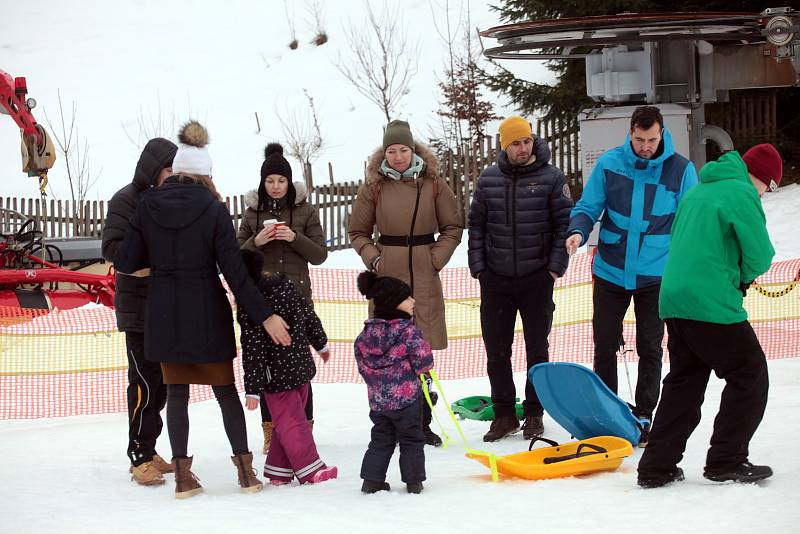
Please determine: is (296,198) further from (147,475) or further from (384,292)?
(147,475)

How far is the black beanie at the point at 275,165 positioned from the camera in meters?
5.77

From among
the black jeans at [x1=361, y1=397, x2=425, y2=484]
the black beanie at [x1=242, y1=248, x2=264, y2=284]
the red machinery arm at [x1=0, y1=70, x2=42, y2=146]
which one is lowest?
the black jeans at [x1=361, y1=397, x2=425, y2=484]

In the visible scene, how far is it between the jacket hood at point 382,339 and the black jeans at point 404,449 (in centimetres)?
23

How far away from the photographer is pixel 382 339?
4.81m

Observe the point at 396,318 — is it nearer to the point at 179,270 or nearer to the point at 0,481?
the point at 179,270

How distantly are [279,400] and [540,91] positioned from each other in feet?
42.3

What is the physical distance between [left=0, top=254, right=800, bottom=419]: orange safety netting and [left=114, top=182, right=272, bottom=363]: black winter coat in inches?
114

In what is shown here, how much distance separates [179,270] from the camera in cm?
482

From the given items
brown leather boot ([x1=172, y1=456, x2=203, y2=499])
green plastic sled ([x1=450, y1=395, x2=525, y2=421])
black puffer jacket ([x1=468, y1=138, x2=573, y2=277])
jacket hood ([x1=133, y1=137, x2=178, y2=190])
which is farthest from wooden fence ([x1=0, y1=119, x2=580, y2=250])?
brown leather boot ([x1=172, y1=456, x2=203, y2=499])

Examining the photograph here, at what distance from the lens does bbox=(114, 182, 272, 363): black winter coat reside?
4.80 meters

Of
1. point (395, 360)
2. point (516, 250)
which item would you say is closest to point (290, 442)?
point (395, 360)

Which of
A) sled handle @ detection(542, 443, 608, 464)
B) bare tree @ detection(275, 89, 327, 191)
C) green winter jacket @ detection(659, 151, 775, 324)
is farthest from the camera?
bare tree @ detection(275, 89, 327, 191)

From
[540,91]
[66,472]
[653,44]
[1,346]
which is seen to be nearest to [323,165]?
[540,91]

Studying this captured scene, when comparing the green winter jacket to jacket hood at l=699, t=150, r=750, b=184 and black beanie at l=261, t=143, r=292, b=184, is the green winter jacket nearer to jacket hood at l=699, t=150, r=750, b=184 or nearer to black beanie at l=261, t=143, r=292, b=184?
jacket hood at l=699, t=150, r=750, b=184
